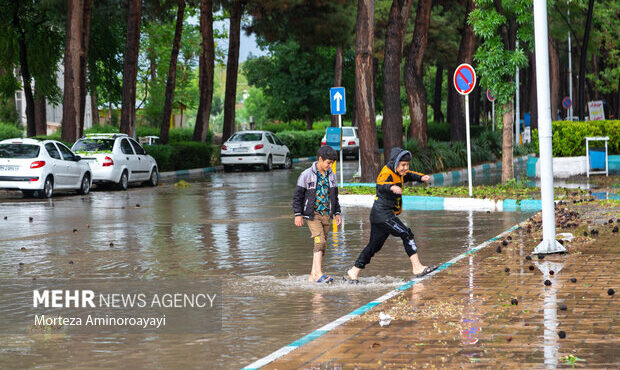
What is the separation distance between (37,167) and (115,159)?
4.03 metres

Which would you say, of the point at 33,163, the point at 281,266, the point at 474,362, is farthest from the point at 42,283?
the point at 33,163

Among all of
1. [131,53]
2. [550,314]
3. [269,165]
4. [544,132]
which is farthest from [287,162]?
[550,314]

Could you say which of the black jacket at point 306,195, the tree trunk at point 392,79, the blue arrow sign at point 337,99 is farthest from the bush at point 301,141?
the black jacket at point 306,195

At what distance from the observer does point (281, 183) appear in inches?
1268

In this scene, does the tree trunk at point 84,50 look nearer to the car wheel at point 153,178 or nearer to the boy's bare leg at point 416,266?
the car wheel at point 153,178

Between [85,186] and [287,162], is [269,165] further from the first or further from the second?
[85,186]

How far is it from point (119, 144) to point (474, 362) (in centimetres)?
2433

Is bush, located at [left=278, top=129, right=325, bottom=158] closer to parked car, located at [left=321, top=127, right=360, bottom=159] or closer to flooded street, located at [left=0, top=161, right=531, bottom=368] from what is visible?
parked car, located at [left=321, top=127, right=360, bottom=159]

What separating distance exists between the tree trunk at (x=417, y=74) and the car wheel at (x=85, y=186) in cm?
1227

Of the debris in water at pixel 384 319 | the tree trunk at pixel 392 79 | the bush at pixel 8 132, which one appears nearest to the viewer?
the debris in water at pixel 384 319

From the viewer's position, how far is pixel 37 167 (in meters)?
25.3

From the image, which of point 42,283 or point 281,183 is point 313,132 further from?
point 42,283

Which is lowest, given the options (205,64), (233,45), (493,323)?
(493,323)

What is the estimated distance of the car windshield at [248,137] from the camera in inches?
1668
